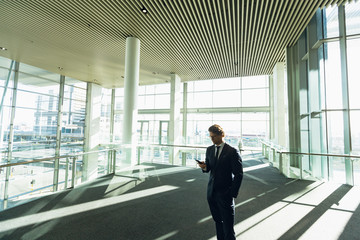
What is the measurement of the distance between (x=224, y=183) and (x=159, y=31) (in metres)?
7.27

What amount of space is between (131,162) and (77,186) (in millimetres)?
2130

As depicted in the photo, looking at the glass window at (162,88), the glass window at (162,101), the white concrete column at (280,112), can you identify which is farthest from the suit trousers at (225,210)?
the glass window at (162,88)

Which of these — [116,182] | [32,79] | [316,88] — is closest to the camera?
[116,182]

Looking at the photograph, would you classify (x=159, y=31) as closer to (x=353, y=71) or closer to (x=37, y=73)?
(x=353, y=71)

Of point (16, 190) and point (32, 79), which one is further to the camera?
point (32, 79)

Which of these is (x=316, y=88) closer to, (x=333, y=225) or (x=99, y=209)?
(x=333, y=225)

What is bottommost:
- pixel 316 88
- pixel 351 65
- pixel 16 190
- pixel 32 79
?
pixel 16 190

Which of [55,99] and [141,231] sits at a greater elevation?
[55,99]

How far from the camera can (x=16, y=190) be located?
4.32m

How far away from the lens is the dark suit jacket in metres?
1.99

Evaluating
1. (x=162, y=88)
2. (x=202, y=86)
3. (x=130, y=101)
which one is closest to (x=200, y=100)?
(x=202, y=86)

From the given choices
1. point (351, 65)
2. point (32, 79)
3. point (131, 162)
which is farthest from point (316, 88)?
point (32, 79)

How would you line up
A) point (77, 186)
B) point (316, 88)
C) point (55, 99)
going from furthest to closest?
point (55, 99), point (316, 88), point (77, 186)

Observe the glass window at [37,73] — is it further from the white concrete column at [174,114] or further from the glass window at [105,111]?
the white concrete column at [174,114]
